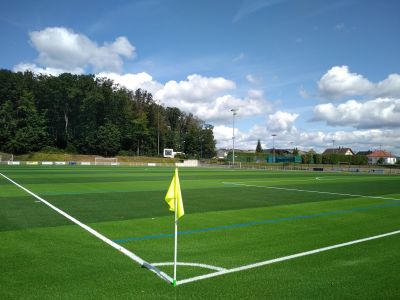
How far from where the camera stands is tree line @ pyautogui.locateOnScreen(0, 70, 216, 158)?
8881cm

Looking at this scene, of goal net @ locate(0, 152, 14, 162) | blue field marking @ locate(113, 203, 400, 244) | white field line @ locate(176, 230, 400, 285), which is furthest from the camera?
goal net @ locate(0, 152, 14, 162)

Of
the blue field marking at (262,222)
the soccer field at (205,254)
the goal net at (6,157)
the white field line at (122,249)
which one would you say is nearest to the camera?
the soccer field at (205,254)

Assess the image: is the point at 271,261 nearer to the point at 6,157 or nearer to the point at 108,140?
the point at 6,157

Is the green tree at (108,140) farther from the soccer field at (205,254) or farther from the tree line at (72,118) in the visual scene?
the soccer field at (205,254)

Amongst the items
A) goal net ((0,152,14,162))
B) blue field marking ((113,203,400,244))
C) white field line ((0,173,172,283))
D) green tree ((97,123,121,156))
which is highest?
green tree ((97,123,121,156))

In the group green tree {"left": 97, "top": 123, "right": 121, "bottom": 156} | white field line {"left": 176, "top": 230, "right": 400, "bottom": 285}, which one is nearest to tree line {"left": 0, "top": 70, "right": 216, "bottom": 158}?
green tree {"left": 97, "top": 123, "right": 121, "bottom": 156}

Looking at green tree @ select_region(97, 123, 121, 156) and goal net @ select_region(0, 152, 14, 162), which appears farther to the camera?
green tree @ select_region(97, 123, 121, 156)

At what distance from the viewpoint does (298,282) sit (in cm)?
558

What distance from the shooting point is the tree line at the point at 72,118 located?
291ft

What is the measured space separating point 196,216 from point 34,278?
22.5 feet

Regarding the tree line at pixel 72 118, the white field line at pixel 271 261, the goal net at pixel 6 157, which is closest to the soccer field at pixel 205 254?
the white field line at pixel 271 261

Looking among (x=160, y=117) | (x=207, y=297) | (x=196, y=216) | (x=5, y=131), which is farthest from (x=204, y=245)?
(x=160, y=117)

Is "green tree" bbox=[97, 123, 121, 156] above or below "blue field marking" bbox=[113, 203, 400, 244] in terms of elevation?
above

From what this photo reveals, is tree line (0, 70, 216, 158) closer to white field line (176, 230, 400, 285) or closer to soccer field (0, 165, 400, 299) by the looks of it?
soccer field (0, 165, 400, 299)
